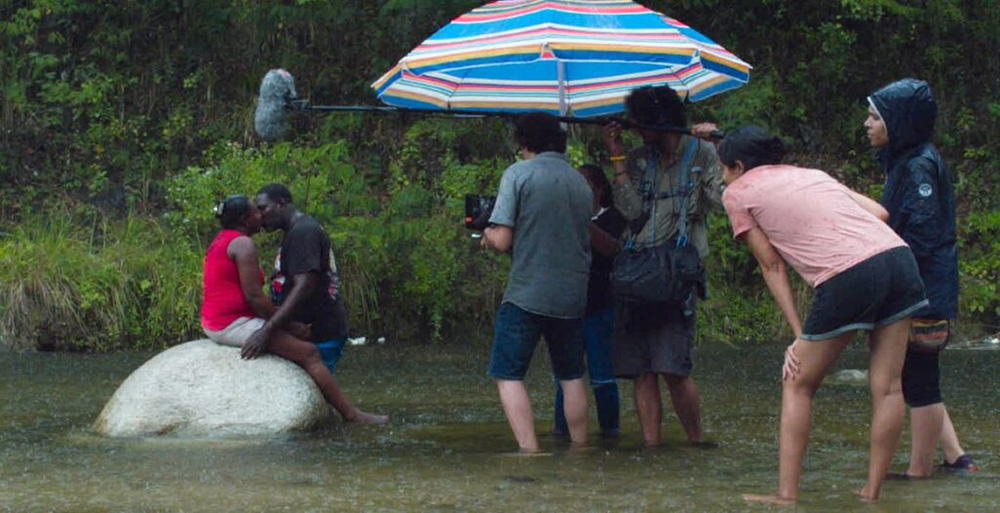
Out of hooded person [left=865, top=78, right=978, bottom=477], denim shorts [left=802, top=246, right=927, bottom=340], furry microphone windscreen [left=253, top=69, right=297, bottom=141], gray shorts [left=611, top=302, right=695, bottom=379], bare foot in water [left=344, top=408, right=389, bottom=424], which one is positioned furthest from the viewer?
bare foot in water [left=344, top=408, right=389, bottom=424]

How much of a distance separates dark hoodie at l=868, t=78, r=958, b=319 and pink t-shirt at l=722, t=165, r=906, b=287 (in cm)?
75

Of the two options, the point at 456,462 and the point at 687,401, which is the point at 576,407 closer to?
the point at 687,401

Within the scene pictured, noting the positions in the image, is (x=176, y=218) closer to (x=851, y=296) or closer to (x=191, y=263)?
(x=191, y=263)

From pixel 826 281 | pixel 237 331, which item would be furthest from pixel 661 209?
pixel 237 331

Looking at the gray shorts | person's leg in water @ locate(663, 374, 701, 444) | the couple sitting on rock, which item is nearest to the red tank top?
the couple sitting on rock

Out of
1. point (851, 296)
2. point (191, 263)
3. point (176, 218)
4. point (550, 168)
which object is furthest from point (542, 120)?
point (176, 218)

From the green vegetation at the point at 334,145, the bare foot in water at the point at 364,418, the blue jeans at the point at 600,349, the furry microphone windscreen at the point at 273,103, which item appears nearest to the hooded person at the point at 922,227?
the blue jeans at the point at 600,349

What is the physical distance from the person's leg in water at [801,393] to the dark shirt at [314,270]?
3.74 m

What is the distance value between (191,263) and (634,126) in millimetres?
7981

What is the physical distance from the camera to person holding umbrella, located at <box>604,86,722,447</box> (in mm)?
8180

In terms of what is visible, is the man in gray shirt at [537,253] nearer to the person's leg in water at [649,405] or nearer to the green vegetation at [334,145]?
the person's leg in water at [649,405]

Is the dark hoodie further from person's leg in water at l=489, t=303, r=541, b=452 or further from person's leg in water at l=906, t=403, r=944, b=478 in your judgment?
person's leg in water at l=489, t=303, r=541, b=452

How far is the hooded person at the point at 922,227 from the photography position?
7.18m

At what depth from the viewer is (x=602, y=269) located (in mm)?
8664
